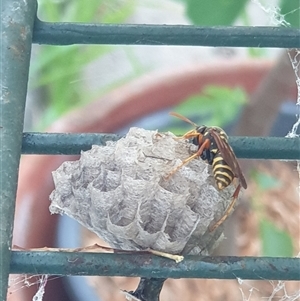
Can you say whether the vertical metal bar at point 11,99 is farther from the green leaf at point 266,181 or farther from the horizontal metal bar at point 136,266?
the green leaf at point 266,181

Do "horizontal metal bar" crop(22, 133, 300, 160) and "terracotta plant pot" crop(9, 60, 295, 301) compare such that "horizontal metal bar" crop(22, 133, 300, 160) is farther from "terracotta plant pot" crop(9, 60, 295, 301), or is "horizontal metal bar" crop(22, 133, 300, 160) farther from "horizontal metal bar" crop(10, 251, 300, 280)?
"terracotta plant pot" crop(9, 60, 295, 301)

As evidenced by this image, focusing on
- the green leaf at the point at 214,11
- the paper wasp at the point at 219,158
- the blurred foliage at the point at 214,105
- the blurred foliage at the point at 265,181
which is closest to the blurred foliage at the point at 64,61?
the blurred foliage at the point at 214,105

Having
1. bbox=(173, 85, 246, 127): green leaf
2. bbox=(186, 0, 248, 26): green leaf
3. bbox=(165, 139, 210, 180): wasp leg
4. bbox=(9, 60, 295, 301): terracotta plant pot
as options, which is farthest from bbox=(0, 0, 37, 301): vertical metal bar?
bbox=(173, 85, 246, 127): green leaf

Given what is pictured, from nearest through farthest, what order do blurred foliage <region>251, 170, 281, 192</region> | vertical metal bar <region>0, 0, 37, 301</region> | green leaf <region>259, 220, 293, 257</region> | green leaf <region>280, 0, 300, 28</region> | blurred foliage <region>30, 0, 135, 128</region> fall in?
vertical metal bar <region>0, 0, 37, 301</region> → green leaf <region>280, 0, 300, 28</region> → green leaf <region>259, 220, 293, 257</region> → blurred foliage <region>251, 170, 281, 192</region> → blurred foliage <region>30, 0, 135, 128</region>

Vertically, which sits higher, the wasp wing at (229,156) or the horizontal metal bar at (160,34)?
Answer: the horizontal metal bar at (160,34)

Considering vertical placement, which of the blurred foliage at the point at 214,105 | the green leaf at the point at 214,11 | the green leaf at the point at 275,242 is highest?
the green leaf at the point at 214,11

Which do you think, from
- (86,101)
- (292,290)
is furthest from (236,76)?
(292,290)

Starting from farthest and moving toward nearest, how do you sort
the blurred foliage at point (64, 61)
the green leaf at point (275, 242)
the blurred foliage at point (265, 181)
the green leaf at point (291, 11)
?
the blurred foliage at point (64, 61) < the blurred foliage at point (265, 181) < the green leaf at point (275, 242) < the green leaf at point (291, 11)
